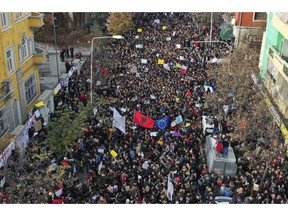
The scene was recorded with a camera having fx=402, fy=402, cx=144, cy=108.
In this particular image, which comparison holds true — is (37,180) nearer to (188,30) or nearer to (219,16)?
(188,30)

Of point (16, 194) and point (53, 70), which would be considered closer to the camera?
point (16, 194)

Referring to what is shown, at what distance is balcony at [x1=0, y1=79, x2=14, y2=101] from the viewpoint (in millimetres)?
21466

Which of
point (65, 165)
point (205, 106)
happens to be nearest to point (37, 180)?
point (65, 165)

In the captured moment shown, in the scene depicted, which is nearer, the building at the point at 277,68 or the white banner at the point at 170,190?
the white banner at the point at 170,190

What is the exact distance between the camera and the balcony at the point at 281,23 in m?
24.1

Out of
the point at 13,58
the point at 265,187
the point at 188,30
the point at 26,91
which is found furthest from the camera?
the point at 188,30

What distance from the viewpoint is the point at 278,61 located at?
2489cm

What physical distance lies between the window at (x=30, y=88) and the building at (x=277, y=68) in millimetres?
15109

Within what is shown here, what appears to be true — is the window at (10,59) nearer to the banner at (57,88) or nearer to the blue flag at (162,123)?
the banner at (57,88)

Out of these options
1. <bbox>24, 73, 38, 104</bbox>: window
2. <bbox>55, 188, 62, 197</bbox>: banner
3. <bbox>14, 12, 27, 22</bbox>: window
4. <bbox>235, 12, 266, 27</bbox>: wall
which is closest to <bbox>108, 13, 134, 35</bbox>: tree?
<bbox>235, 12, 266, 27</bbox>: wall

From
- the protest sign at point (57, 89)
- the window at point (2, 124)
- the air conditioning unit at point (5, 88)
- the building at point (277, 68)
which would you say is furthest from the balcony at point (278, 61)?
the window at point (2, 124)

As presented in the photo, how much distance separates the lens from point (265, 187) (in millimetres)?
17422

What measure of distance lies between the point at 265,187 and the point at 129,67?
18.7m

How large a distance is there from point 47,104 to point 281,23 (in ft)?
51.5
